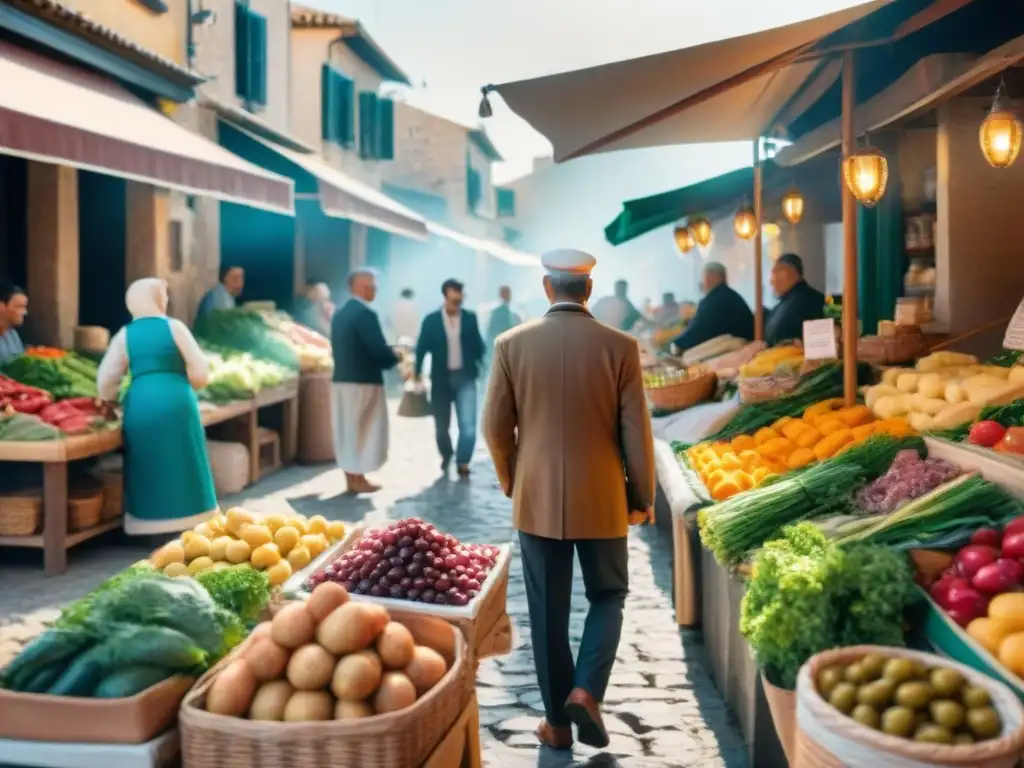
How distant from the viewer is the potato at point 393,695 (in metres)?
3.09

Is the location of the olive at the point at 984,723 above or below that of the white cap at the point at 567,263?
below

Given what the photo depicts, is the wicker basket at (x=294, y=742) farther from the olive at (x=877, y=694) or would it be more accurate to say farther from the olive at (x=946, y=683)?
the olive at (x=946, y=683)

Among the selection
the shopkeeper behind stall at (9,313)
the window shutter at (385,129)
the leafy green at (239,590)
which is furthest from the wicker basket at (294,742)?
the window shutter at (385,129)

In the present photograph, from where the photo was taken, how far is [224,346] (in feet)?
38.6

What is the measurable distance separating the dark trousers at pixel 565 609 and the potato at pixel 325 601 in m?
1.15

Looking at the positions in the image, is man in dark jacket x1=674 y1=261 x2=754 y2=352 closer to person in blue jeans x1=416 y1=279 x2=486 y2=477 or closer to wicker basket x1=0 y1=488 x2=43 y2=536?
person in blue jeans x1=416 y1=279 x2=486 y2=477

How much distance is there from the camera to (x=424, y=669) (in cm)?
330

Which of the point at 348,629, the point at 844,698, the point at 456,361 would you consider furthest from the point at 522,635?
the point at 456,361

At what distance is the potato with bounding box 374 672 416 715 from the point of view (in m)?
3.09

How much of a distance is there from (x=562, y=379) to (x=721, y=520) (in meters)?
0.98

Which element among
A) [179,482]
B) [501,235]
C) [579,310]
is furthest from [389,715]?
[501,235]

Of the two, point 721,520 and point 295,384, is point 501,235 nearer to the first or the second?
point 295,384

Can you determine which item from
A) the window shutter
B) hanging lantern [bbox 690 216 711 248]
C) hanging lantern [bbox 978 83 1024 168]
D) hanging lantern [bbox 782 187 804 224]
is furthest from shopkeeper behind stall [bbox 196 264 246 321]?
the window shutter

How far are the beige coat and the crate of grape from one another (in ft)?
1.10
